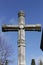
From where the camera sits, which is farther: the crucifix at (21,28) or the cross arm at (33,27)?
the cross arm at (33,27)

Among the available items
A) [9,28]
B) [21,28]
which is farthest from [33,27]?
[9,28]

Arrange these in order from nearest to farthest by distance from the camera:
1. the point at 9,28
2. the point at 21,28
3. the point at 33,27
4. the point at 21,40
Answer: the point at 21,40
the point at 21,28
the point at 33,27
the point at 9,28

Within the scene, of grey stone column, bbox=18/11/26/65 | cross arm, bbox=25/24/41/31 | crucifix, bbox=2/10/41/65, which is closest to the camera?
grey stone column, bbox=18/11/26/65

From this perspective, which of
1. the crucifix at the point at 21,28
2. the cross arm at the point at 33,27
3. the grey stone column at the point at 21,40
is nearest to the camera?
the grey stone column at the point at 21,40

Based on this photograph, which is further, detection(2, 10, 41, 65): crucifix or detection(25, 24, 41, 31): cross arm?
detection(25, 24, 41, 31): cross arm

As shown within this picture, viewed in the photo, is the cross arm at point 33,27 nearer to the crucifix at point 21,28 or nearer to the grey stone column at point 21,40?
the crucifix at point 21,28

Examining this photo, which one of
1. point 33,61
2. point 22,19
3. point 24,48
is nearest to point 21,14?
point 22,19

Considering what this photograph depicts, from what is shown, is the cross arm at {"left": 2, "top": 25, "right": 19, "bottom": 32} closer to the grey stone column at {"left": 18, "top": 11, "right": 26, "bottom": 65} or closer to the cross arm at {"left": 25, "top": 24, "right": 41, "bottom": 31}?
the grey stone column at {"left": 18, "top": 11, "right": 26, "bottom": 65}

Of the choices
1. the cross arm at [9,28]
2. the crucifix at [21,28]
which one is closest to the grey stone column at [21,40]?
the crucifix at [21,28]

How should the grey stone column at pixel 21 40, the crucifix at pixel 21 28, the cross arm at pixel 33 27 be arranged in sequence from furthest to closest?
the cross arm at pixel 33 27, the crucifix at pixel 21 28, the grey stone column at pixel 21 40

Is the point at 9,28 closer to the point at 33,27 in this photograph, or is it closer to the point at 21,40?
the point at 21,40

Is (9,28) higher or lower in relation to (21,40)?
higher

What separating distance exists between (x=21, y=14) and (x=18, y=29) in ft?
2.62

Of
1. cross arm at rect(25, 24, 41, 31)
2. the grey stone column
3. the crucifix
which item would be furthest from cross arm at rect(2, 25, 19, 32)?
cross arm at rect(25, 24, 41, 31)
